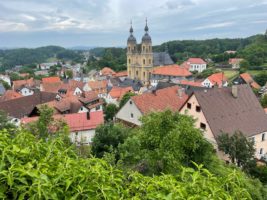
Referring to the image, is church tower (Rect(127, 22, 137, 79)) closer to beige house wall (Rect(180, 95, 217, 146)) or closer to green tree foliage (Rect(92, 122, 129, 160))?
beige house wall (Rect(180, 95, 217, 146))

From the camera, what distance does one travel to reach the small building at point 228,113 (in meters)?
22.6

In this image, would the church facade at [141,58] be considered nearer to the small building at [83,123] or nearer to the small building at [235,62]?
the small building at [235,62]

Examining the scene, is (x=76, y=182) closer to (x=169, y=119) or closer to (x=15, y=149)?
(x=15, y=149)

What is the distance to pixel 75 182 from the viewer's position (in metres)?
3.10

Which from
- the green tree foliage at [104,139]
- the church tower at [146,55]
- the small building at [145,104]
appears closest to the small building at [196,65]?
the church tower at [146,55]

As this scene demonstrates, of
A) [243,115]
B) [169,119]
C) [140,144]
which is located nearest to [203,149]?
[169,119]

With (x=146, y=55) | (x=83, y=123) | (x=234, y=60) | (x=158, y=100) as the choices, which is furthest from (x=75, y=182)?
(x=234, y=60)

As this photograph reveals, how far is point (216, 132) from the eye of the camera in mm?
22000

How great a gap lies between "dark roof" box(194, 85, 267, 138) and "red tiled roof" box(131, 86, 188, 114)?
20.6 ft

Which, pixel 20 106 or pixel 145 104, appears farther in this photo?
pixel 20 106

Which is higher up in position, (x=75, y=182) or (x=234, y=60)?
(x=234, y=60)

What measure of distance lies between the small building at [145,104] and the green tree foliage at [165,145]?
493 inches

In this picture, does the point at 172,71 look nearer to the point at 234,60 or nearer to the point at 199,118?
the point at 234,60

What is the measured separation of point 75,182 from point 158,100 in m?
28.2
